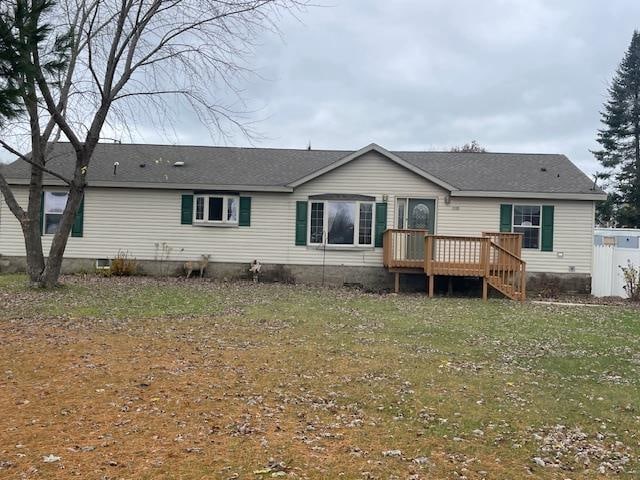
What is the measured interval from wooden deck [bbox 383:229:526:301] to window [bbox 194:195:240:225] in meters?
4.75

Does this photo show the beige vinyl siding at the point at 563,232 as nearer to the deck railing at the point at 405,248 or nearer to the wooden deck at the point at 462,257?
the wooden deck at the point at 462,257

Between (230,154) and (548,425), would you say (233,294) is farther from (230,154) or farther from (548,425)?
(548,425)

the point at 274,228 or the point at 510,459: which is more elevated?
the point at 274,228

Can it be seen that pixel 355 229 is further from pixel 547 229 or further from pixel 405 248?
pixel 547 229

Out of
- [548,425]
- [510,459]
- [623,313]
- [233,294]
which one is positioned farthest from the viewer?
[233,294]

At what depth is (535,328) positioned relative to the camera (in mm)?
9531

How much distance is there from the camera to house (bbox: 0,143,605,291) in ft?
51.8

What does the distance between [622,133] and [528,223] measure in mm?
28526

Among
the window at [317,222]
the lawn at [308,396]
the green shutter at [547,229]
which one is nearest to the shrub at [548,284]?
the green shutter at [547,229]

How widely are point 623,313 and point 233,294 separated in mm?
8797

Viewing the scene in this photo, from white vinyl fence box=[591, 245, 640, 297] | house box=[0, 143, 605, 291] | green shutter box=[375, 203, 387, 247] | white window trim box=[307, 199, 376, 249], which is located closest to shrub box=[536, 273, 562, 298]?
house box=[0, 143, 605, 291]

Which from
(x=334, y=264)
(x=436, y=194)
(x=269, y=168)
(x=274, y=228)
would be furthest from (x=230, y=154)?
(x=436, y=194)

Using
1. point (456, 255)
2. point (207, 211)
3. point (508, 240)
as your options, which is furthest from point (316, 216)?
point (508, 240)

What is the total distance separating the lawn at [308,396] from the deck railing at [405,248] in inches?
185
